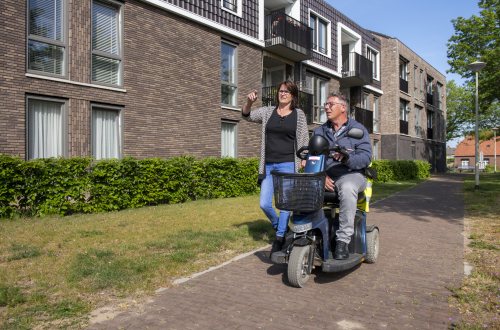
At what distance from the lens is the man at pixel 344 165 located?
3.92 meters

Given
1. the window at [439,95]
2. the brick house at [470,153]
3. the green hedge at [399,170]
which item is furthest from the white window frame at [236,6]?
the brick house at [470,153]

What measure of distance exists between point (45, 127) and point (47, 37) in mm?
2127

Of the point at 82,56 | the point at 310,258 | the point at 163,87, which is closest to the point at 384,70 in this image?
the point at 163,87

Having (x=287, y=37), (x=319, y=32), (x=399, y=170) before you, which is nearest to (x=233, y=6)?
(x=287, y=37)

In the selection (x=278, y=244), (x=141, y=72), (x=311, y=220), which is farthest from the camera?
(x=141, y=72)

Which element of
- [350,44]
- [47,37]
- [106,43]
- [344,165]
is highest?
[350,44]

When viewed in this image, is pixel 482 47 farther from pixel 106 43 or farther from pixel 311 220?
pixel 311 220

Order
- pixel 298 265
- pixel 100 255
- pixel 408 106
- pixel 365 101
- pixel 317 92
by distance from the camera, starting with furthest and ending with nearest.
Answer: pixel 408 106 < pixel 365 101 < pixel 317 92 < pixel 100 255 < pixel 298 265

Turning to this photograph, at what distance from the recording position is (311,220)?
12.2 feet

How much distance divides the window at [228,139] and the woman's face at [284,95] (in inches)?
398

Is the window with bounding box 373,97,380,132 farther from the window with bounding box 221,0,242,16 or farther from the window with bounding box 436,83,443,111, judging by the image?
the window with bounding box 221,0,242,16

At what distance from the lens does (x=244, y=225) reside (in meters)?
6.90

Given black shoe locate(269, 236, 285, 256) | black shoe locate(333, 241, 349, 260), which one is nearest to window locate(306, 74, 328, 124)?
black shoe locate(269, 236, 285, 256)

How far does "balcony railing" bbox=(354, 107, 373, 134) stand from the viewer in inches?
937
